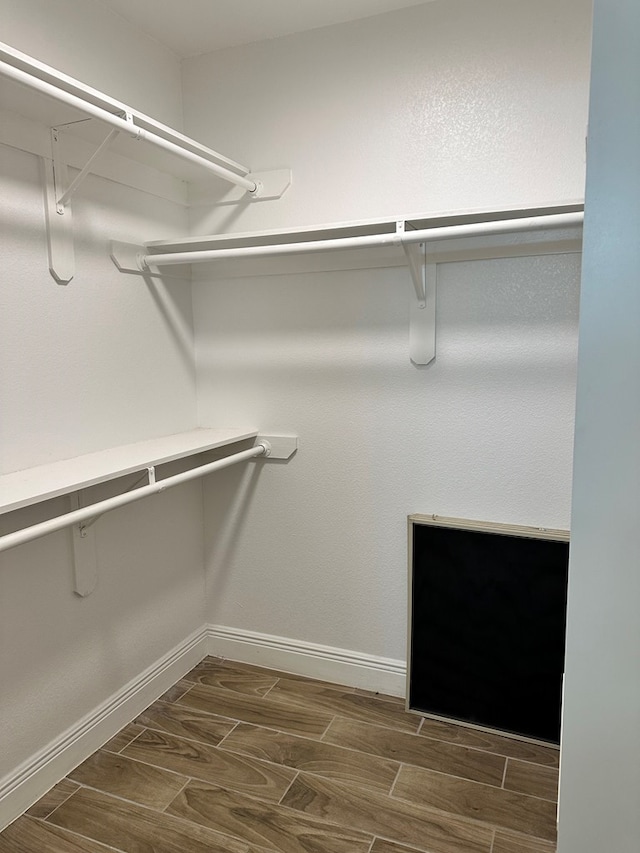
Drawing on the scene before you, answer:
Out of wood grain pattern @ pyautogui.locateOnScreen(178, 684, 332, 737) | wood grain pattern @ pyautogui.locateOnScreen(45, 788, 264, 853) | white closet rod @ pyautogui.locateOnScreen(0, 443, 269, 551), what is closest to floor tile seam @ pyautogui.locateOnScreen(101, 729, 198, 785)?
wood grain pattern @ pyautogui.locateOnScreen(45, 788, 264, 853)

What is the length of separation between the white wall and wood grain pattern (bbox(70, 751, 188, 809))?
69 cm

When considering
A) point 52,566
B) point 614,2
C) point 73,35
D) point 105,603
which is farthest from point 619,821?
point 73,35

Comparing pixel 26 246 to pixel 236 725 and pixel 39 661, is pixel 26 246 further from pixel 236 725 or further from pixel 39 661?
pixel 236 725

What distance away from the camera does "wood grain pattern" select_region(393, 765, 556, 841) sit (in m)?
1.63

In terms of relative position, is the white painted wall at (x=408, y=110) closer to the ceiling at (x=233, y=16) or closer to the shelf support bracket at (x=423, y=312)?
the ceiling at (x=233, y=16)

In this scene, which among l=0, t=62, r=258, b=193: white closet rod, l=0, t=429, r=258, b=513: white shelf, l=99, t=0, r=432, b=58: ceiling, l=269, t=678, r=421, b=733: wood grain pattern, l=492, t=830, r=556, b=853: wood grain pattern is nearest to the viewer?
l=0, t=62, r=258, b=193: white closet rod

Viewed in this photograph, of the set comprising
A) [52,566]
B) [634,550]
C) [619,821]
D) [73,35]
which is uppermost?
[73,35]

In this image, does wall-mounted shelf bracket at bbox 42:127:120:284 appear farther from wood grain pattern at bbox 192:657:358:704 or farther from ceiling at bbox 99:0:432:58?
wood grain pattern at bbox 192:657:358:704

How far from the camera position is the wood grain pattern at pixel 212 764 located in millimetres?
1769

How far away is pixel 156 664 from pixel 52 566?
66cm

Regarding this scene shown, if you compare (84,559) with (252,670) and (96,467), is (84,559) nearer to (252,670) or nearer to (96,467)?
(96,467)

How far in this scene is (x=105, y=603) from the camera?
77.6 inches

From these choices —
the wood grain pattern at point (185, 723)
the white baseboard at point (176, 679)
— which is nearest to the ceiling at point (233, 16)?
the white baseboard at point (176, 679)

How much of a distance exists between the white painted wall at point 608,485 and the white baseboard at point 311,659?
172cm
